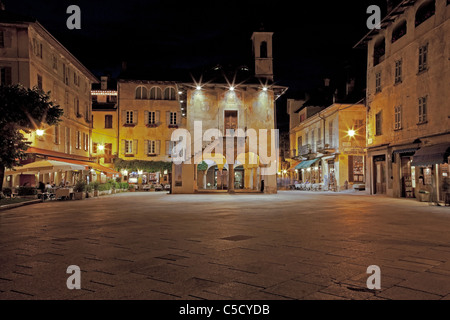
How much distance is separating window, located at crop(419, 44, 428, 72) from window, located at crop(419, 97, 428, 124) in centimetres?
163

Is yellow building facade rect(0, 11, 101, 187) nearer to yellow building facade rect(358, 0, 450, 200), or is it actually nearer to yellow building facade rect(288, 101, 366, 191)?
yellow building facade rect(358, 0, 450, 200)

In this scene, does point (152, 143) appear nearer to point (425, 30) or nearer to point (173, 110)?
point (173, 110)

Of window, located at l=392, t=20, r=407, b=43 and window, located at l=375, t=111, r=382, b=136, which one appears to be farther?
window, located at l=375, t=111, r=382, b=136

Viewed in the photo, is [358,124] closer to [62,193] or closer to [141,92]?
[141,92]

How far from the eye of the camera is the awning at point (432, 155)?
58.9ft

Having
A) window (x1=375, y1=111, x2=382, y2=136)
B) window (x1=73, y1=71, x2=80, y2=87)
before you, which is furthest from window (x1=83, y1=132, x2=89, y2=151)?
window (x1=375, y1=111, x2=382, y2=136)

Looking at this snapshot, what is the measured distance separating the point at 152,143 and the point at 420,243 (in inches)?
1576

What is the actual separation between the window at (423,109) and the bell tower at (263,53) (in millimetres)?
14523

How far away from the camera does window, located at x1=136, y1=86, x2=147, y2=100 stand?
4528cm

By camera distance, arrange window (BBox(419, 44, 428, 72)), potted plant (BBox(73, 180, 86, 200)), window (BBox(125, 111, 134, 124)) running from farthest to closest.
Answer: window (BBox(125, 111, 134, 124))
potted plant (BBox(73, 180, 86, 200))
window (BBox(419, 44, 428, 72))

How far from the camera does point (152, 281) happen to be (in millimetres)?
4848

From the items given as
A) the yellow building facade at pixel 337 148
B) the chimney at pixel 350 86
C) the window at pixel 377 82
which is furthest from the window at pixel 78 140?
the chimney at pixel 350 86

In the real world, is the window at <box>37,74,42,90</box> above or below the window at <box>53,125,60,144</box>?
above

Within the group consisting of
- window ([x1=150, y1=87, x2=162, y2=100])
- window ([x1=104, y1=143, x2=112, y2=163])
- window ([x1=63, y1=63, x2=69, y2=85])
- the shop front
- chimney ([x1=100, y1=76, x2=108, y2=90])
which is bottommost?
the shop front
